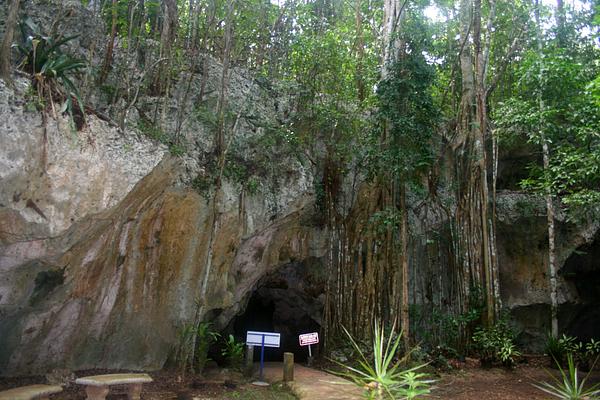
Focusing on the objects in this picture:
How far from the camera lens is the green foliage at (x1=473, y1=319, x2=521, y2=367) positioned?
291 inches

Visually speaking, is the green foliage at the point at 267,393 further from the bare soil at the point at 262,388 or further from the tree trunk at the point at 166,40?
the tree trunk at the point at 166,40

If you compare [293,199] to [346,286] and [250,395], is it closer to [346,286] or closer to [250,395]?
[346,286]

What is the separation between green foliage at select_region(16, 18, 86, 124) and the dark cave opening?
888 centimetres

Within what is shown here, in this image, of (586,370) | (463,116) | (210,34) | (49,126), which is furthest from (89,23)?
(586,370)

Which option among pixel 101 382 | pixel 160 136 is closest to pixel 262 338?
pixel 101 382

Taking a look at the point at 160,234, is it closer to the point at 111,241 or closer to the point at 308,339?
the point at 111,241

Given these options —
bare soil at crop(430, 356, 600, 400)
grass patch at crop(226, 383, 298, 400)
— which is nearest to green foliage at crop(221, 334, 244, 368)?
grass patch at crop(226, 383, 298, 400)

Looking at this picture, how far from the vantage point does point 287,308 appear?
35.6ft

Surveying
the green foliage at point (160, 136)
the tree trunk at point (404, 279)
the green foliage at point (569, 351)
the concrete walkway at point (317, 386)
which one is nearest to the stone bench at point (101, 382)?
the concrete walkway at point (317, 386)

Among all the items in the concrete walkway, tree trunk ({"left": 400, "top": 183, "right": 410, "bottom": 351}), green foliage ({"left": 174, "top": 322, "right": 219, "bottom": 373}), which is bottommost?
the concrete walkway

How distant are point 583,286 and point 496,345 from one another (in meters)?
A: 3.61

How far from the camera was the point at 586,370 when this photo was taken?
7.95 meters

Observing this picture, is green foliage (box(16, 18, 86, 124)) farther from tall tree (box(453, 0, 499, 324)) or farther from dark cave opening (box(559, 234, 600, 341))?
dark cave opening (box(559, 234, 600, 341))

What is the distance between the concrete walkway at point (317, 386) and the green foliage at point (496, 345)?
2.48 m
